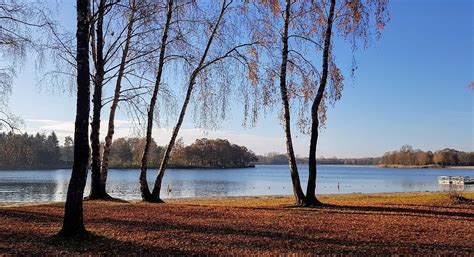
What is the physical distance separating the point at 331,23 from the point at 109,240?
38.4 feet

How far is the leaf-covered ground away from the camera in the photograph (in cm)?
723

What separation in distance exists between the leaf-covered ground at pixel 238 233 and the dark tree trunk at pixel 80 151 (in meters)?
0.36

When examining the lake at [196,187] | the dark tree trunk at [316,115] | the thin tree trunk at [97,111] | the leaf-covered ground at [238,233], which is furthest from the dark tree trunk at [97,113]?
the lake at [196,187]

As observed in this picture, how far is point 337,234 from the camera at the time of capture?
902 cm

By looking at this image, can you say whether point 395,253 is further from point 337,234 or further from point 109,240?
point 109,240

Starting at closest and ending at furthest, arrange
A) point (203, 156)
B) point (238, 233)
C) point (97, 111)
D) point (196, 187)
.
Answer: point (238, 233) < point (97, 111) < point (196, 187) < point (203, 156)

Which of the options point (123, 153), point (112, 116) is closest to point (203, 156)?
point (123, 153)

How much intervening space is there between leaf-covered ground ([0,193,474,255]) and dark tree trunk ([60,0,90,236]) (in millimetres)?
362

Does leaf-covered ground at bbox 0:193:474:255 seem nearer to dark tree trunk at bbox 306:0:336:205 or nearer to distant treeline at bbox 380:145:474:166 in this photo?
dark tree trunk at bbox 306:0:336:205

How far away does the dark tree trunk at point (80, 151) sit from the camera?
319 inches

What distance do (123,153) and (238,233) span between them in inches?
3485

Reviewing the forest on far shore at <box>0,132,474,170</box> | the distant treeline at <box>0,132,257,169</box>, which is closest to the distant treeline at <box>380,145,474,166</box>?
the forest on far shore at <box>0,132,474,170</box>

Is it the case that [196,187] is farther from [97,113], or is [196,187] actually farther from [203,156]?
[203,156]

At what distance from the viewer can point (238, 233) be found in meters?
8.84
